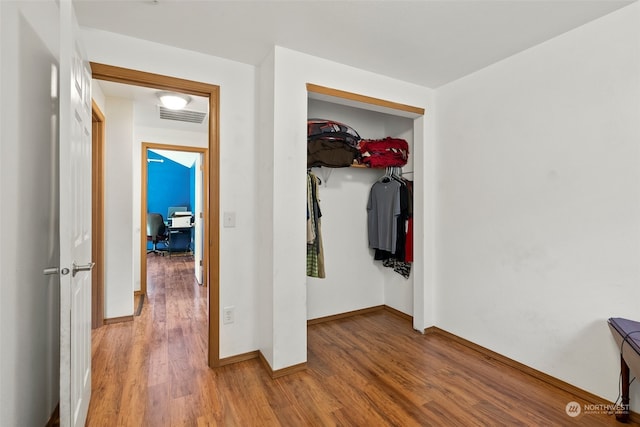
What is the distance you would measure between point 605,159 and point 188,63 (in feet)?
9.14

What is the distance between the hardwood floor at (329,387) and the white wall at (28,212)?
1.61 ft

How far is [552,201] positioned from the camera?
82.7 inches

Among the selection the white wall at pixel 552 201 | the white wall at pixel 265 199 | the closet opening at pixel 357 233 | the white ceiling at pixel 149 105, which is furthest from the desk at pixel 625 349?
the white ceiling at pixel 149 105

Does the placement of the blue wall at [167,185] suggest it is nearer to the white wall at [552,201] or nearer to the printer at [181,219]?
the printer at [181,219]

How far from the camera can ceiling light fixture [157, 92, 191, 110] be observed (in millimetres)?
3057

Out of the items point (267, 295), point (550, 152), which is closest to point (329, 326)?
point (267, 295)

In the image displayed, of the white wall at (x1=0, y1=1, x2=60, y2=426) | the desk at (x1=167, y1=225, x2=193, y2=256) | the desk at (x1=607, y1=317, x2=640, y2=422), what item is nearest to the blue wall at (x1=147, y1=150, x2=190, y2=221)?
the desk at (x1=167, y1=225, x2=193, y2=256)

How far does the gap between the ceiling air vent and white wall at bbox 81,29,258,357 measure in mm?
1387

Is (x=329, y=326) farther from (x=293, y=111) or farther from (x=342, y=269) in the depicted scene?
(x=293, y=111)

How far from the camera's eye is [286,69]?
87.4 inches

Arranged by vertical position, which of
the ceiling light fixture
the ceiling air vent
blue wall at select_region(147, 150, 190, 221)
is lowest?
blue wall at select_region(147, 150, 190, 221)

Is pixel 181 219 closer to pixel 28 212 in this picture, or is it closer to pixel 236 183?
pixel 236 183

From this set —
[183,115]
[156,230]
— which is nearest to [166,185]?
[156,230]

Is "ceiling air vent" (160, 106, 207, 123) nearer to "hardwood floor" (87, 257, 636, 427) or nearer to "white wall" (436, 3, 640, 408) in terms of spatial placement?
"hardwood floor" (87, 257, 636, 427)
